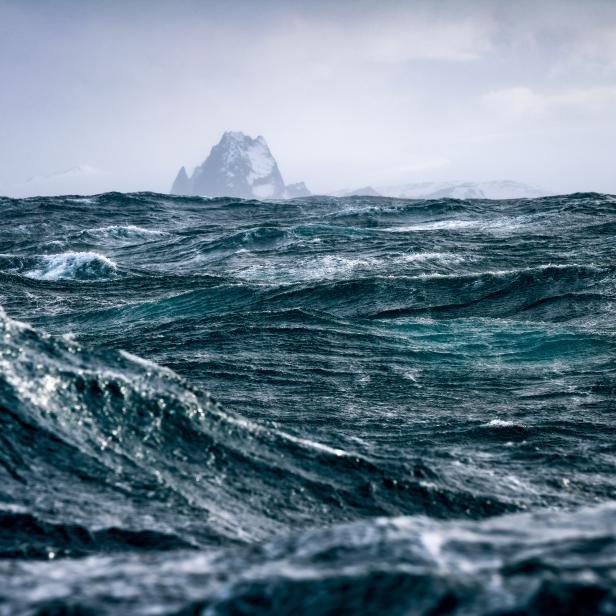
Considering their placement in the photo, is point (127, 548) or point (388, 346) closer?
point (127, 548)

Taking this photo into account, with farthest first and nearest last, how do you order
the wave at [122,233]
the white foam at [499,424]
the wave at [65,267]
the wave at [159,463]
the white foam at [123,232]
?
the white foam at [123,232]
the wave at [122,233]
the wave at [65,267]
the white foam at [499,424]
the wave at [159,463]

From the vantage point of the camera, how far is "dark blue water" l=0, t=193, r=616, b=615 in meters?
3.97

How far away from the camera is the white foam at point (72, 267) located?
3225 cm

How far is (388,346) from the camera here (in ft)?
60.3

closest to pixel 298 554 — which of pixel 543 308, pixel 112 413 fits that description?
pixel 112 413

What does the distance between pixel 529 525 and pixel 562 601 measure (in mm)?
1351

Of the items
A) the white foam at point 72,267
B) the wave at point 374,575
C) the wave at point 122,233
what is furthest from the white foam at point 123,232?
the wave at point 374,575

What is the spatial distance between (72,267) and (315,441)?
1041 inches

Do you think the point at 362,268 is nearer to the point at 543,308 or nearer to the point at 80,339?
the point at 543,308

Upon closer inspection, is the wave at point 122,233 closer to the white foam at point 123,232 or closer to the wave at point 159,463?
the white foam at point 123,232

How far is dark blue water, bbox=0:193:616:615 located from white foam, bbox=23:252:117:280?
2887 millimetres

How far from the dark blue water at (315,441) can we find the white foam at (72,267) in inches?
114

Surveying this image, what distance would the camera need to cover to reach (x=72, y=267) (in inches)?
1325

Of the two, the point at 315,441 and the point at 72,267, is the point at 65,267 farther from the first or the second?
the point at 315,441
